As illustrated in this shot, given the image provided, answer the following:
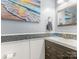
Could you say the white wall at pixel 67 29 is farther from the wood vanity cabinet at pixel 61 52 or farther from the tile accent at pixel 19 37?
the wood vanity cabinet at pixel 61 52

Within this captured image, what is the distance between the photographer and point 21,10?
2041mm

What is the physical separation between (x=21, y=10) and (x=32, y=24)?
0.41 m

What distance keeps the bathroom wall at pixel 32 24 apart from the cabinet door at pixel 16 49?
0.25 m

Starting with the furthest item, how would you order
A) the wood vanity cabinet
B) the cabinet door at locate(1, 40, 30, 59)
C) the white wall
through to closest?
the white wall
the cabinet door at locate(1, 40, 30, 59)
the wood vanity cabinet

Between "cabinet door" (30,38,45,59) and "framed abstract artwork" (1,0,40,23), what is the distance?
48 cm

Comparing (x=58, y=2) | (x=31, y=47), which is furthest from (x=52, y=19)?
(x=31, y=47)

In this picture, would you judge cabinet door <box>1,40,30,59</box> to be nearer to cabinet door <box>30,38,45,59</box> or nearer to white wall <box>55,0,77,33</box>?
cabinet door <box>30,38,45,59</box>

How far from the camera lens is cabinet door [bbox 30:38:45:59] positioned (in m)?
2.11

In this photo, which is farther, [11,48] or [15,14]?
[15,14]

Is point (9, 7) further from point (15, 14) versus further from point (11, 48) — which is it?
point (11, 48)

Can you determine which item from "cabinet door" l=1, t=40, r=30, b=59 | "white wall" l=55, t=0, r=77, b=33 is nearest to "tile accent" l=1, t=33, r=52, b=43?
"cabinet door" l=1, t=40, r=30, b=59

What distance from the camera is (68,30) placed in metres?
2.00

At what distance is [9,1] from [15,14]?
28 cm

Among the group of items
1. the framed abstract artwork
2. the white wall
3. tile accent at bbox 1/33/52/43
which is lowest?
tile accent at bbox 1/33/52/43
